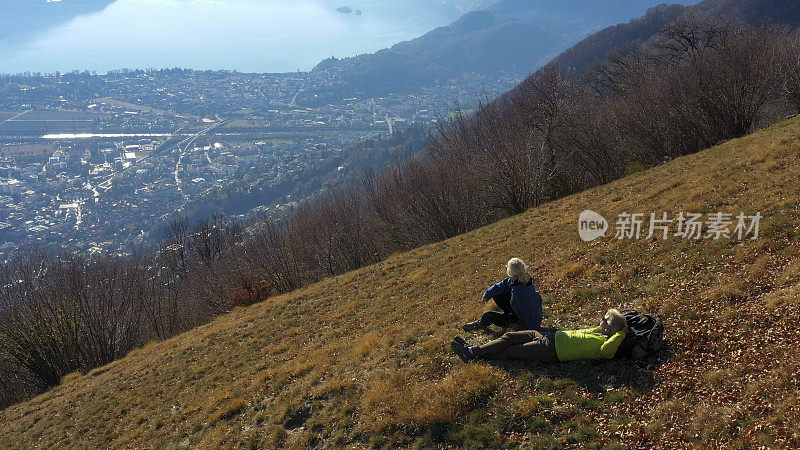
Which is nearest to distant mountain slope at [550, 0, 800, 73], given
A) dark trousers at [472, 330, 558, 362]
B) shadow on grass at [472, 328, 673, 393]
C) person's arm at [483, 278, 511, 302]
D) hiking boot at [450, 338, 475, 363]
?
person's arm at [483, 278, 511, 302]

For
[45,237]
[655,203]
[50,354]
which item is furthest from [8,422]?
[45,237]

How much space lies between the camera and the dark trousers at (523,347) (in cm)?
976

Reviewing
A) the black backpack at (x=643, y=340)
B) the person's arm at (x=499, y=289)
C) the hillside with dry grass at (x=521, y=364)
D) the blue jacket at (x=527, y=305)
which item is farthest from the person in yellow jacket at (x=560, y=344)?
the person's arm at (x=499, y=289)

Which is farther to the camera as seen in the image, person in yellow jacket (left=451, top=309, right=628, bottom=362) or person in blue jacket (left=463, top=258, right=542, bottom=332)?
person in blue jacket (left=463, top=258, right=542, bottom=332)

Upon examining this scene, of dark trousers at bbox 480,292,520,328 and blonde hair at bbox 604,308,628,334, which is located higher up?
blonde hair at bbox 604,308,628,334

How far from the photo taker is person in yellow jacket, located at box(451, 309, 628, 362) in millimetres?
9203

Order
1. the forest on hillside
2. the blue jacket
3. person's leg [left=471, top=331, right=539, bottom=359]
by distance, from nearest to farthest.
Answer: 1. person's leg [left=471, top=331, right=539, bottom=359]
2. the blue jacket
3. the forest on hillside

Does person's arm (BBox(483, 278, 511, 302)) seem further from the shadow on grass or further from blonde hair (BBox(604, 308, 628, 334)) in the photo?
blonde hair (BBox(604, 308, 628, 334))

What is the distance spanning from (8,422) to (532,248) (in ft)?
84.4

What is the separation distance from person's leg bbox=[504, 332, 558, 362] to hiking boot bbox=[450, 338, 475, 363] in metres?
0.93

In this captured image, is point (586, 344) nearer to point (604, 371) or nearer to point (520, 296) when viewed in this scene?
point (604, 371)

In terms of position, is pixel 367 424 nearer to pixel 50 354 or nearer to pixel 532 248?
pixel 532 248

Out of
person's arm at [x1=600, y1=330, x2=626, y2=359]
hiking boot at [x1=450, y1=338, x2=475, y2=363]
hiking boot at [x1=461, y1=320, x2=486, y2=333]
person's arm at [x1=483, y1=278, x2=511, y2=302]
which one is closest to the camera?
person's arm at [x1=600, y1=330, x2=626, y2=359]

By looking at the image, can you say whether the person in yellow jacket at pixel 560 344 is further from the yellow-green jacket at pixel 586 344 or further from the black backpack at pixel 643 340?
the black backpack at pixel 643 340
